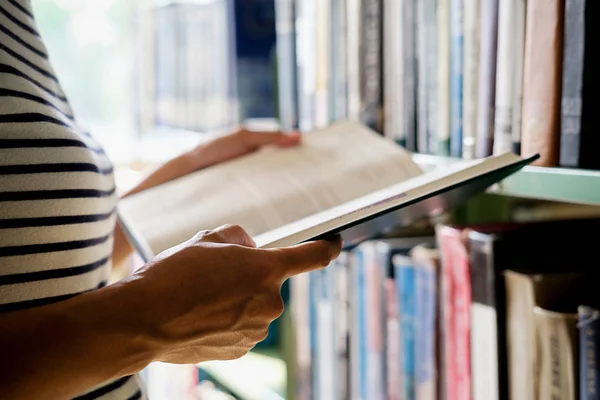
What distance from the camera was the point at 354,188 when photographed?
665mm

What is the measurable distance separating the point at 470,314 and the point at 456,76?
25 cm

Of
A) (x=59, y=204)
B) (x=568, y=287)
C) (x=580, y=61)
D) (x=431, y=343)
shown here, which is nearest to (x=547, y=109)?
(x=580, y=61)

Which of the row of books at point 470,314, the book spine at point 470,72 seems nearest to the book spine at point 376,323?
the row of books at point 470,314

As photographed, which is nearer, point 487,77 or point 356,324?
point 487,77

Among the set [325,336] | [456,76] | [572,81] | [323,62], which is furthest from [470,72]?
[325,336]

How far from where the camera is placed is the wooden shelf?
485mm

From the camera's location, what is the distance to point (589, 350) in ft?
1.68

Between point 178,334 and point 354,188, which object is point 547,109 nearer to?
point 354,188

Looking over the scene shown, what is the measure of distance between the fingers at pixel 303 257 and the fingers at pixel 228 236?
0.04 m

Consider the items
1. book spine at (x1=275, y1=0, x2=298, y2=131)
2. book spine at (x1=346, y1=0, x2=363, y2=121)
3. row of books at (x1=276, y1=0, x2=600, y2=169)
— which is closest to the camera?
row of books at (x1=276, y1=0, x2=600, y2=169)

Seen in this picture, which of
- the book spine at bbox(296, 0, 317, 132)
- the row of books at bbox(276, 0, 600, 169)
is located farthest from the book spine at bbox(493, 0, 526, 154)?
the book spine at bbox(296, 0, 317, 132)

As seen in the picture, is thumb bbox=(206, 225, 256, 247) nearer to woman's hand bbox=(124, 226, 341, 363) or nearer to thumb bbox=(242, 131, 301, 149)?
woman's hand bbox=(124, 226, 341, 363)

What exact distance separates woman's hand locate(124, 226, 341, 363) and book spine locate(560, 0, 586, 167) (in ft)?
0.67

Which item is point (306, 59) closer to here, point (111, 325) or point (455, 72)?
point (455, 72)
